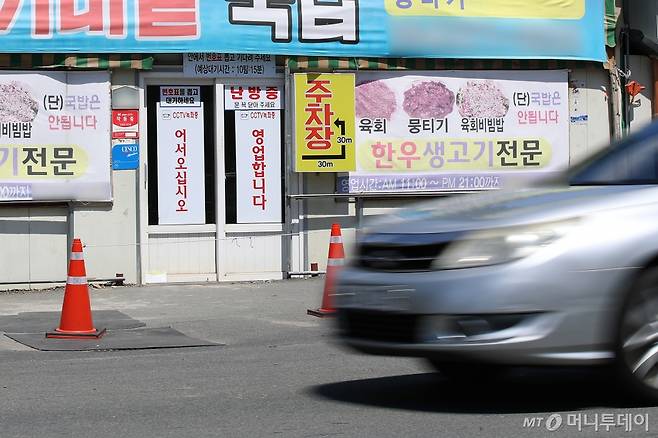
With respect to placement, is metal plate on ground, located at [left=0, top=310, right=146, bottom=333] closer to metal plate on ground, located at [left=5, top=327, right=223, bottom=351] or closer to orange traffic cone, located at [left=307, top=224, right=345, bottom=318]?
metal plate on ground, located at [left=5, top=327, right=223, bottom=351]

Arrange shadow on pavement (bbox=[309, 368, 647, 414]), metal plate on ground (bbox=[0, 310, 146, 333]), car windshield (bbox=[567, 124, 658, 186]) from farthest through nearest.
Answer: metal plate on ground (bbox=[0, 310, 146, 333])
car windshield (bbox=[567, 124, 658, 186])
shadow on pavement (bbox=[309, 368, 647, 414])

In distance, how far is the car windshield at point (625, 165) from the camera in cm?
677

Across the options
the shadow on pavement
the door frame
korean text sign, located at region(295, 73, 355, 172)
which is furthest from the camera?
korean text sign, located at region(295, 73, 355, 172)

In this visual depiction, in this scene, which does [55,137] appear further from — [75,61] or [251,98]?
[251,98]

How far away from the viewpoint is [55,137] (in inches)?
567

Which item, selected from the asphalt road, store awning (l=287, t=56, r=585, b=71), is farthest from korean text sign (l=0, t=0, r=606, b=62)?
the asphalt road

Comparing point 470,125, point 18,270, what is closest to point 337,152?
point 470,125

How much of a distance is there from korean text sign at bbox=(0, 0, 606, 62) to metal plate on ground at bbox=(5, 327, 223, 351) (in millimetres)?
4861

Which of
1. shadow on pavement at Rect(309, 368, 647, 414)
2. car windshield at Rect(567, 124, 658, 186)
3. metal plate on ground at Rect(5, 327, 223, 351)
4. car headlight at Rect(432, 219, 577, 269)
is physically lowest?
metal plate on ground at Rect(5, 327, 223, 351)

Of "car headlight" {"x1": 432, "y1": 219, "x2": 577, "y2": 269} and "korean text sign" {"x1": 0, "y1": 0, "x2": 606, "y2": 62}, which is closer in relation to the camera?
"car headlight" {"x1": 432, "y1": 219, "x2": 577, "y2": 269}

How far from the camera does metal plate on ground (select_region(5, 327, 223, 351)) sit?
9.88 metres

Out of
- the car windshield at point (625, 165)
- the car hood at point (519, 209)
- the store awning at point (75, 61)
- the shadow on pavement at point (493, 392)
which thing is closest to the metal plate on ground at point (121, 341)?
the shadow on pavement at point (493, 392)

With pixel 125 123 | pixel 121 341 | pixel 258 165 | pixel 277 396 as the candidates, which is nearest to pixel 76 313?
pixel 121 341

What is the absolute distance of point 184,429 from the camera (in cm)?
617
